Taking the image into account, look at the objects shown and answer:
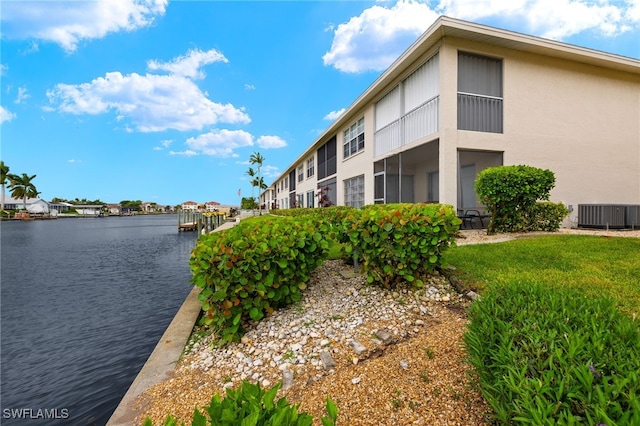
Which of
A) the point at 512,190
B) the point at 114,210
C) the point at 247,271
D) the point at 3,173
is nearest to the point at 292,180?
the point at 512,190

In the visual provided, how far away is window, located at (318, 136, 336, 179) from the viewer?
18688mm

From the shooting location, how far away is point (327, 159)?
19.8 metres

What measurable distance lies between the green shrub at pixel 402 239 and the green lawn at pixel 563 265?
77 centimetres

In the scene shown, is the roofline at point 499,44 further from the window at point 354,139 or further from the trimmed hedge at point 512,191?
the trimmed hedge at point 512,191

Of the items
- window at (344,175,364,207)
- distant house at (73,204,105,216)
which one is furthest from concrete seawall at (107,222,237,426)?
distant house at (73,204,105,216)

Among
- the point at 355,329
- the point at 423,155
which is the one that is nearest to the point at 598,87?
the point at 423,155

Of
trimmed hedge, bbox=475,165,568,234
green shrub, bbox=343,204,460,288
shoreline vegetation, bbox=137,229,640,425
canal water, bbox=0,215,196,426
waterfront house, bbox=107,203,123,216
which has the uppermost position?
waterfront house, bbox=107,203,123,216

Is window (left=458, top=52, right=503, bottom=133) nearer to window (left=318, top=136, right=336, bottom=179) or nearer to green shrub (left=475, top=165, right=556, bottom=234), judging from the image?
green shrub (left=475, top=165, right=556, bottom=234)

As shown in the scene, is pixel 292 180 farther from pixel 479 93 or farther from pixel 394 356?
pixel 394 356

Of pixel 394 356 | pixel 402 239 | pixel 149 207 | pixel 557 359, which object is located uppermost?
pixel 149 207

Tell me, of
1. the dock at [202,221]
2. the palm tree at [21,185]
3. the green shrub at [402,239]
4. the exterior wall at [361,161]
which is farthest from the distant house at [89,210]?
the green shrub at [402,239]

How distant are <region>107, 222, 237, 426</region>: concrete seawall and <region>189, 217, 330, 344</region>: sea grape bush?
520 mm

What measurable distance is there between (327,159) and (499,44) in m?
12.1

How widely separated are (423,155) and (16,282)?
51.4 feet
